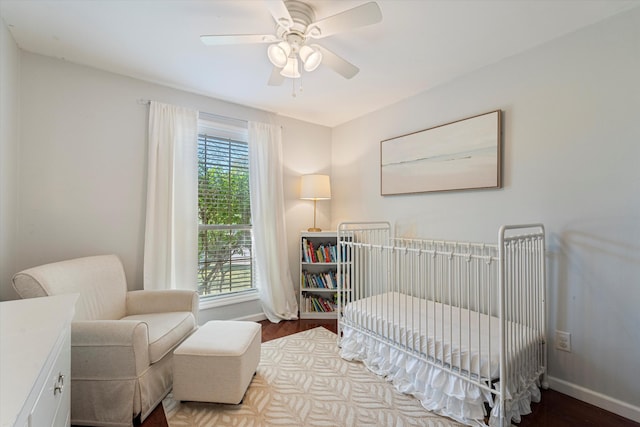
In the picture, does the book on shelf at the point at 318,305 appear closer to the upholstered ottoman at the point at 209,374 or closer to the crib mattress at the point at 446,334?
the crib mattress at the point at 446,334

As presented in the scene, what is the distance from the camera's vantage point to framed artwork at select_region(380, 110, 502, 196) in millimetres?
2131

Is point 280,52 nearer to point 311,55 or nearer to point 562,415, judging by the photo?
point 311,55

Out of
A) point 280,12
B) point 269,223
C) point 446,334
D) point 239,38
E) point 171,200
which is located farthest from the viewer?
point 269,223

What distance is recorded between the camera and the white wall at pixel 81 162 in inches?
80.0

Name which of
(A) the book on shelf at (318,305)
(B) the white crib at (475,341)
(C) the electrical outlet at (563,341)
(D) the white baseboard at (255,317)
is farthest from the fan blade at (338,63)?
(D) the white baseboard at (255,317)

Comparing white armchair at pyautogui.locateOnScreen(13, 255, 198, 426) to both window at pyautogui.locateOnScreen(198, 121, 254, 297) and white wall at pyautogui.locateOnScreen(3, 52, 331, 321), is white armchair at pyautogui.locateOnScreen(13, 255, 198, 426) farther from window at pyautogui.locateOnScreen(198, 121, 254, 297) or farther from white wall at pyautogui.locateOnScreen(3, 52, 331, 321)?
window at pyautogui.locateOnScreen(198, 121, 254, 297)

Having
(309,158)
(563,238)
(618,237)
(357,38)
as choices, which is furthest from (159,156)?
(618,237)

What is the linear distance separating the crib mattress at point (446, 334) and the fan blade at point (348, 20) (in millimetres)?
1515

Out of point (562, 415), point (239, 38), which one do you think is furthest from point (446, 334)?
point (239, 38)

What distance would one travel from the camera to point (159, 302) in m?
2.20

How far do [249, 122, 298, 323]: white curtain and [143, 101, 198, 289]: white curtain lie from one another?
24.5 inches

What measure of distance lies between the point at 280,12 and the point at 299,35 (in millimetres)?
242

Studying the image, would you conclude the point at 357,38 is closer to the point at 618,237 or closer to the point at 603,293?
the point at 618,237

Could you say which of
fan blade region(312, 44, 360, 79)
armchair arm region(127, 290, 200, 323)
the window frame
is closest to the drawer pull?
armchair arm region(127, 290, 200, 323)
